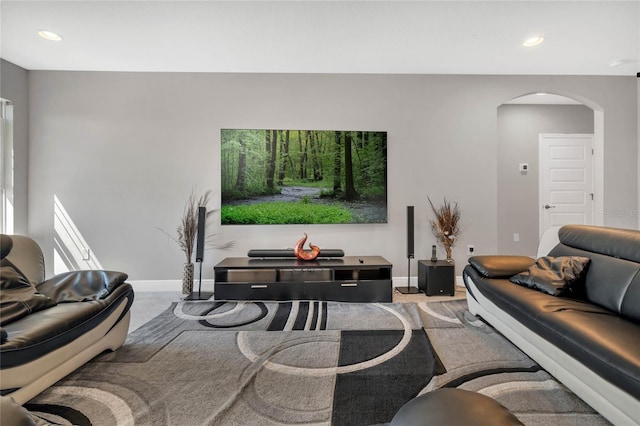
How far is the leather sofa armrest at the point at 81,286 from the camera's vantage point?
2104 millimetres

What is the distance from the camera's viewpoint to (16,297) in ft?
6.28

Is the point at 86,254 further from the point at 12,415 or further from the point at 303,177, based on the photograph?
the point at 12,415

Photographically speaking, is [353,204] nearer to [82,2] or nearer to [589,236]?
[589,236]

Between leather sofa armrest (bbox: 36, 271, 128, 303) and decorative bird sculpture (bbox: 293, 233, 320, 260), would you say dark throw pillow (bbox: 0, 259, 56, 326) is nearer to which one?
leather sofa armrest (bbox: 36, 271, 128, 303)

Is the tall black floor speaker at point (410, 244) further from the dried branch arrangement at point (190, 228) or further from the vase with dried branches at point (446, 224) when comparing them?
the dried branch arrangement at point (190, 228)

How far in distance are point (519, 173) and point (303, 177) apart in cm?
370

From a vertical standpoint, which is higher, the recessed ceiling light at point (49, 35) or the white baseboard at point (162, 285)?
the recessed ceiling light at point (49, 35)

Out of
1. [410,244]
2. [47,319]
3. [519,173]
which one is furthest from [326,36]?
[519,173]

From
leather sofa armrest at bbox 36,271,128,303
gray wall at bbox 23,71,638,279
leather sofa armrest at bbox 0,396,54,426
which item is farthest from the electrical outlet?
leather sofa armrest at bbox 0,396,54,426

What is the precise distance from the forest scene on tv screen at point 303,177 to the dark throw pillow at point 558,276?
188 cm

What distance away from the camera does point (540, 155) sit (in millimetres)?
5262

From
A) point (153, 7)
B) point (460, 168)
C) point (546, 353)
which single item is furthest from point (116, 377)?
point (460, 168)

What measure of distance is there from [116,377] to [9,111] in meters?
3.72

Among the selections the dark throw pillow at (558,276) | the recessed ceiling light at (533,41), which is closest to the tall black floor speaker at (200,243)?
the dark throw pillow at (558,276)
